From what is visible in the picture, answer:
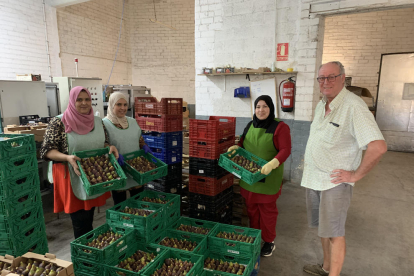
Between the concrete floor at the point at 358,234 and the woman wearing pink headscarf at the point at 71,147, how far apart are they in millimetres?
964

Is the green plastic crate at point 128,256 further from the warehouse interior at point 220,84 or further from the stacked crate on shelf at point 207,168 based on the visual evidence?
the stacked crate on shelf at point 207,168

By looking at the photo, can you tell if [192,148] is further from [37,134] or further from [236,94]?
[236,94]

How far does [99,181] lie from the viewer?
209 cm

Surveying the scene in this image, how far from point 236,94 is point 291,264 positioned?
3.46 m

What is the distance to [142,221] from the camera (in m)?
2.17

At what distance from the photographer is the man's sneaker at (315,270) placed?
2.51 m

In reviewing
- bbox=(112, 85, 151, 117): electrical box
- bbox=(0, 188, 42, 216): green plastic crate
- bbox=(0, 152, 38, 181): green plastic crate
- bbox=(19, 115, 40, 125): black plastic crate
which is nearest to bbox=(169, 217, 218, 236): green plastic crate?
bbox=(0, 188, 42, 216): green plastic crate

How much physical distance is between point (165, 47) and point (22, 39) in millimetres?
4519

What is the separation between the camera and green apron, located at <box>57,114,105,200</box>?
7.45ft

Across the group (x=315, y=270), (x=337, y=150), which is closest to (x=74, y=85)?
(x=337, y=150)

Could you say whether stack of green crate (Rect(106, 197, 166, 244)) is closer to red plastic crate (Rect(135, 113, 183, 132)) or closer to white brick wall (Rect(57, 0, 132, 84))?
red plastic crate (Rect(135, 113, 183, 132))

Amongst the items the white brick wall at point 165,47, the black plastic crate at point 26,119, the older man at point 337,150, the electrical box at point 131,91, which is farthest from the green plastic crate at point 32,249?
the white brick wall at point 165,47

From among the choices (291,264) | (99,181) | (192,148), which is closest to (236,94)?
(192,148)

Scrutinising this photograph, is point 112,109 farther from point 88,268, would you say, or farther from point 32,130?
point 32,130
